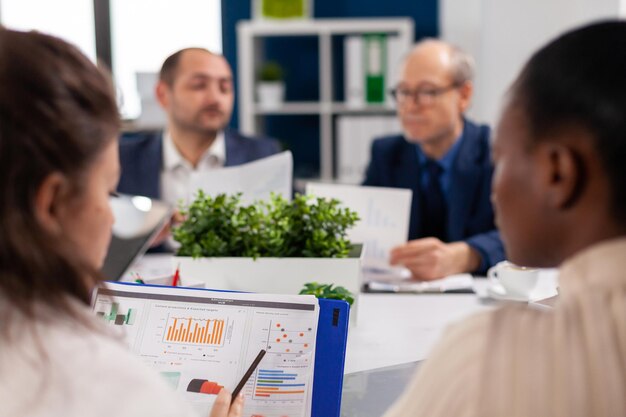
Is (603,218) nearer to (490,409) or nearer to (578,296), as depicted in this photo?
(578,296)

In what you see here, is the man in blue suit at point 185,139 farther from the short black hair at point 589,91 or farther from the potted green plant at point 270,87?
the short black hair at point 589,91

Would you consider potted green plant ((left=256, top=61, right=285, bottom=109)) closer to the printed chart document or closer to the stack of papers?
the stack of papers

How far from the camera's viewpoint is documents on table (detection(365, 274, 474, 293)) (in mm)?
1777

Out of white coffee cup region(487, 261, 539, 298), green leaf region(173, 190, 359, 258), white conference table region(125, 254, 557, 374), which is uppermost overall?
green leaf region(173, 190, 359, 258)

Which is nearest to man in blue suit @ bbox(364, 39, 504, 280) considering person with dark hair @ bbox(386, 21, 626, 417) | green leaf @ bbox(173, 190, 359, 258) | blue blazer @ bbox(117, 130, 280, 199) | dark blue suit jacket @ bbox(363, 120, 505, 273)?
dark blue suit jacket @ bbox(363, 120, 505, 273)

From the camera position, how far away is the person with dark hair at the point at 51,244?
0.59 metres

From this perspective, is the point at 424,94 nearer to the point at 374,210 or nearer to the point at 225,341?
the point at 374,210

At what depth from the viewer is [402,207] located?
1812mm

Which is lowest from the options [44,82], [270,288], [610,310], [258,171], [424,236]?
[424,236]

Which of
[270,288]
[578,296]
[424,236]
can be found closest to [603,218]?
[578,296]

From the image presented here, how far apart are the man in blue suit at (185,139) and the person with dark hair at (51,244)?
190 cm

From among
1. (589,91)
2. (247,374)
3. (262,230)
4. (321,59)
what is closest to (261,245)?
(262,230)

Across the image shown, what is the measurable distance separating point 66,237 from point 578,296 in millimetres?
431

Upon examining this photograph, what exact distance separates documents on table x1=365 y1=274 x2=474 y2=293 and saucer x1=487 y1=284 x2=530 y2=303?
0.27 feet
